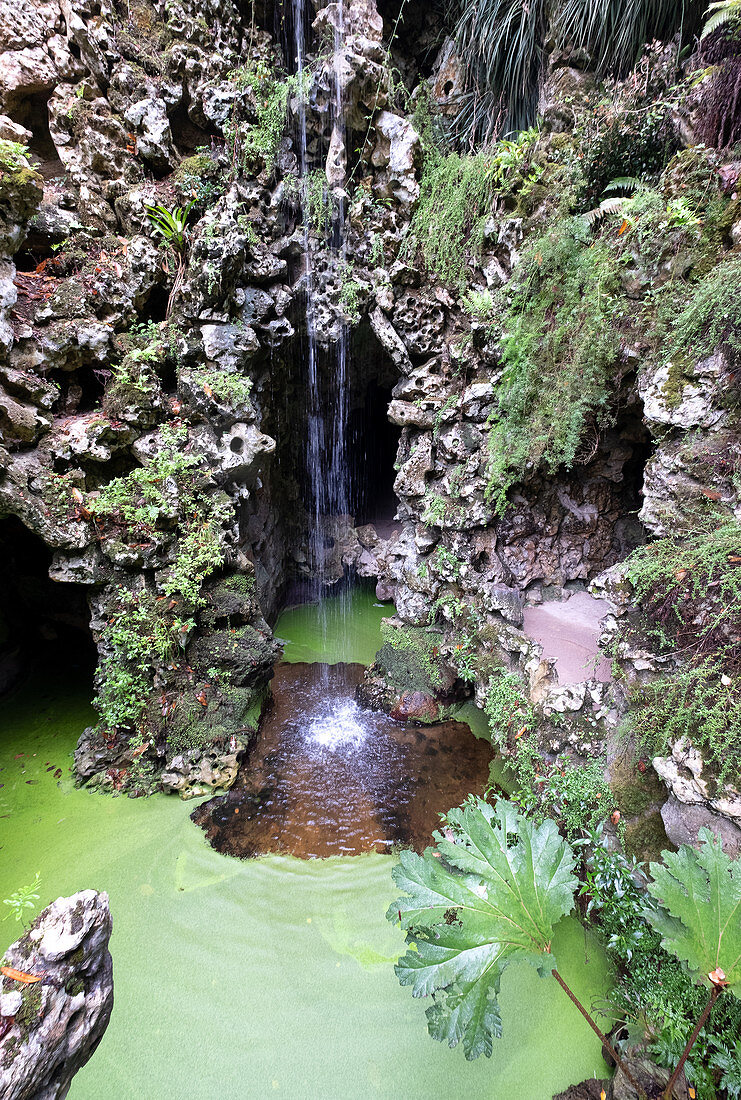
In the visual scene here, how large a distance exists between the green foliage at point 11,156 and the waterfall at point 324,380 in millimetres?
3403

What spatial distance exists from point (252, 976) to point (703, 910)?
3.05m

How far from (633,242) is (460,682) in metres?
5.48

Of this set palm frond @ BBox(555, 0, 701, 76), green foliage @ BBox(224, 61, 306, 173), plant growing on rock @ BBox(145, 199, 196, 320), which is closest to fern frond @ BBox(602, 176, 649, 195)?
palm frond @ BBox(555, 0, 701, 76)

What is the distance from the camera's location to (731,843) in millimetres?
2545

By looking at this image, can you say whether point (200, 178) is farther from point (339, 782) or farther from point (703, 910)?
point (703, 910)

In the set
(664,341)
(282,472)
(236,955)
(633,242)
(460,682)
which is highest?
(633,242)

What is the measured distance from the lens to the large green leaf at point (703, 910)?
5.59 feet

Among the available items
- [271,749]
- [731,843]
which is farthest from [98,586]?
[731,843]

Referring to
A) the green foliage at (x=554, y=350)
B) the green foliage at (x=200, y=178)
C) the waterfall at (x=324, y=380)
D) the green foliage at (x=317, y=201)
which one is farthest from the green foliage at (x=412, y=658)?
the green foliage at (x=200, y=178)

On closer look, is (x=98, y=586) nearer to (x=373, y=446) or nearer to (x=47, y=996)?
(x=47, y=996)

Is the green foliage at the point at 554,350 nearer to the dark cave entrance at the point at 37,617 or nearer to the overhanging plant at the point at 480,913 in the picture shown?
the overhanging plant at the point at 480,913

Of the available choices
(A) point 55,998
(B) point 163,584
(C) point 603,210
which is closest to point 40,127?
(B) point 163,584

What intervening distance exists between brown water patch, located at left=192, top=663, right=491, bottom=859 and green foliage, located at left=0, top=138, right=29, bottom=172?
624 centimetres

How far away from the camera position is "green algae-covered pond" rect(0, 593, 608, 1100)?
2629mm
